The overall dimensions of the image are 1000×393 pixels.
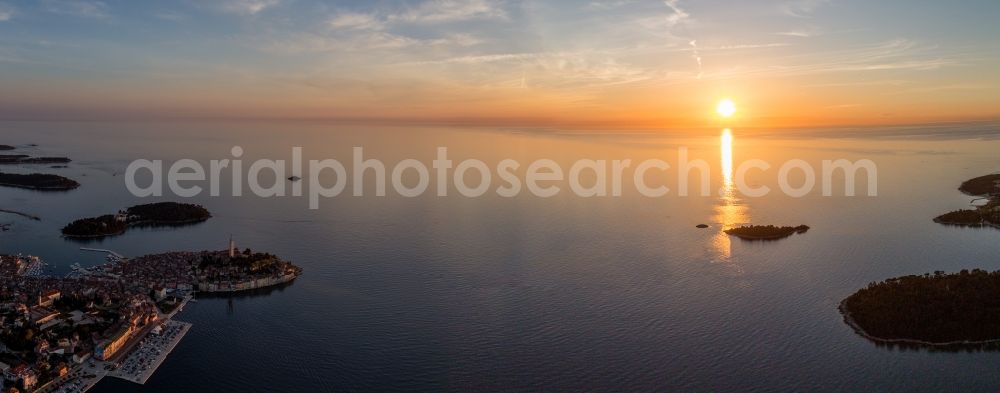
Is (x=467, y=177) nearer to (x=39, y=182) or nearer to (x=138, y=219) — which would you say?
(x=138, y=219)

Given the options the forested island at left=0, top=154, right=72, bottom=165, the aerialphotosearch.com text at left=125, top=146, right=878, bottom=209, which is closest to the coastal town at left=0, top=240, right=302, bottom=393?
the aerialphotosearch.com text at left=125, top=146, right=878, bottom=209

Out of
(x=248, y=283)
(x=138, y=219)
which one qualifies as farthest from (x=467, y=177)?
(x=248, y=283)

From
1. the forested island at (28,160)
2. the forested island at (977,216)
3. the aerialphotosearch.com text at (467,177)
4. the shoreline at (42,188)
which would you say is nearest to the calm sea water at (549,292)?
the forested island at (977,216)

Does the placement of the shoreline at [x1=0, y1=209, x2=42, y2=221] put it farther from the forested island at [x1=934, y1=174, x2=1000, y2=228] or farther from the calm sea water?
the forested island at [x1=934, y1=174, x2=1000, y2=228]

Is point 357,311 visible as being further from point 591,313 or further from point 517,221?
point 517,221

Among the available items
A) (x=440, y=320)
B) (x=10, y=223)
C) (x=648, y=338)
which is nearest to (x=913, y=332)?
(x=648, y=338)

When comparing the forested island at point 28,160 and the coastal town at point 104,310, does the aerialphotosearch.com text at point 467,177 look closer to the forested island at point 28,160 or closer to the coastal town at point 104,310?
the forested island at point 28,160
